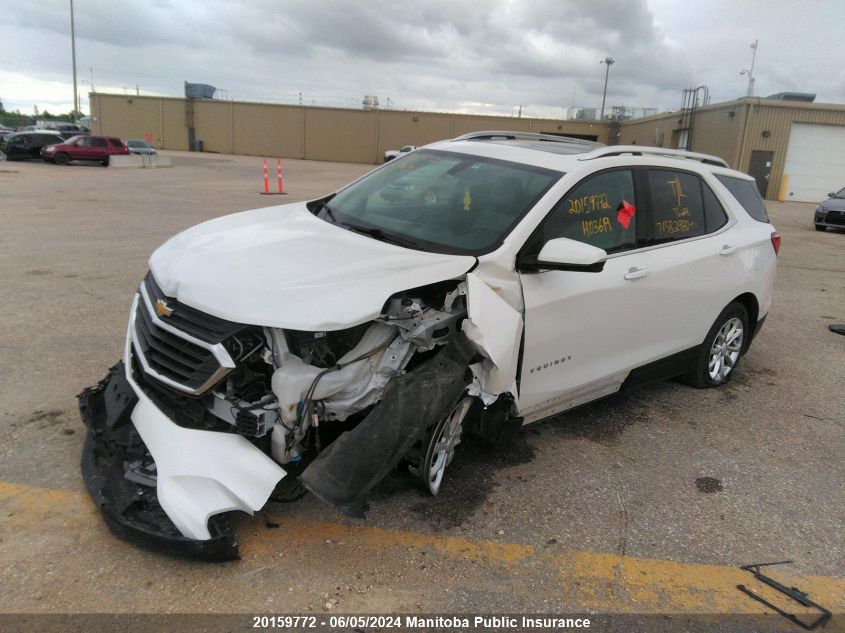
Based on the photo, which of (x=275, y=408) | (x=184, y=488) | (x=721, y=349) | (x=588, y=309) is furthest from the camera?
(x=721, y=349)

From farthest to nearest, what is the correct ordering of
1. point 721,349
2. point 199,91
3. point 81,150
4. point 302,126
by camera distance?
point 199,91 → point 302,126 → point 81,150 → point 721,349

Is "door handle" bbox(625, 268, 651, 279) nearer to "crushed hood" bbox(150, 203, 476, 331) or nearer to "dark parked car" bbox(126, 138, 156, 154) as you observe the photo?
"crushed hood" bbox(150, 203, 476, 331)

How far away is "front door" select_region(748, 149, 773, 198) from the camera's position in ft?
98.4

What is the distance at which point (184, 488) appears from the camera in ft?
8.64

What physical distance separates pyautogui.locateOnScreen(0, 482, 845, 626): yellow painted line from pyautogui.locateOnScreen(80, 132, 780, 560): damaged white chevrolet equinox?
0.66 ft

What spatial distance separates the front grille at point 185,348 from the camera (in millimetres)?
2672

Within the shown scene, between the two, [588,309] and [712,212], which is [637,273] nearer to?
[588,309]

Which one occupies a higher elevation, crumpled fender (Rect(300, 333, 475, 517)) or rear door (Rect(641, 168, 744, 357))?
rear door (Rect(641, 168, 744, 357))

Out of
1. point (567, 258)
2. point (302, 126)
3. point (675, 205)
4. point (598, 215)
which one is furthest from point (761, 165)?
point (302, 126)

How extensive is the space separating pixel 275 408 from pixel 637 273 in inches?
92.9

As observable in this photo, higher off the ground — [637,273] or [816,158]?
[816,158]

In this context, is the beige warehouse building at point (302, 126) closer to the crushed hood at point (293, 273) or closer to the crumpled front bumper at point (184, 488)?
the crushed hood at point (293, 273)

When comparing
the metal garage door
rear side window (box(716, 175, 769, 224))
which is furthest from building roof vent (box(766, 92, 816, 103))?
rear side window (box(716, 175, 769, 224))

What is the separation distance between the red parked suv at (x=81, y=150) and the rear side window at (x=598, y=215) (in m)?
32.3
